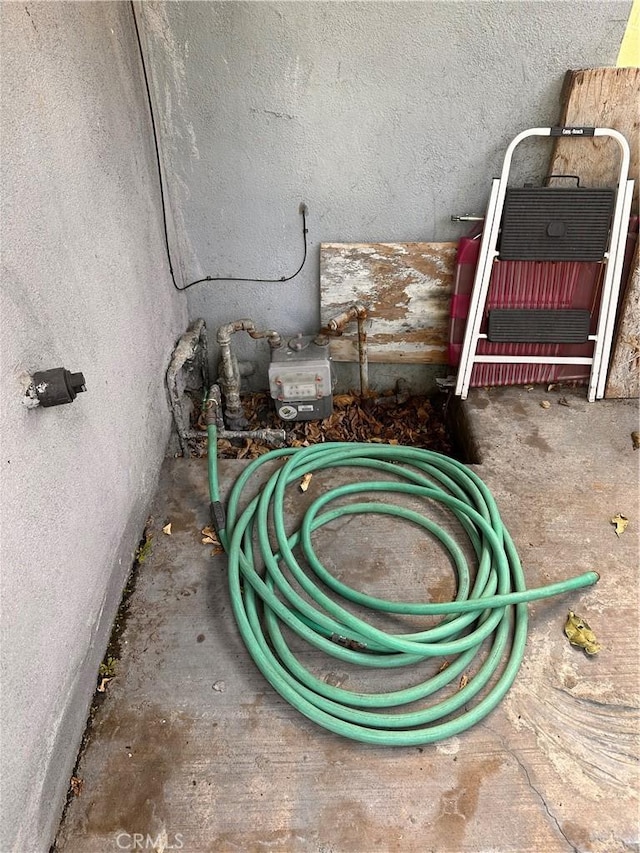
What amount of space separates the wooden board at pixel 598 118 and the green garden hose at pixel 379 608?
1.31 meters

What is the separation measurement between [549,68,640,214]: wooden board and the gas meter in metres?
1.22

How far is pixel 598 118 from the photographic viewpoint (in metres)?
2.08

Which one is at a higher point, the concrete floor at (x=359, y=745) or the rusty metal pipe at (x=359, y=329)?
the rusty metal pipe at (x=359, y=329)

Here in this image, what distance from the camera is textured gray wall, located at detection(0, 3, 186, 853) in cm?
119

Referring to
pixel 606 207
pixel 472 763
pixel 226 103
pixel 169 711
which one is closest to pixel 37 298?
pixel 169 711

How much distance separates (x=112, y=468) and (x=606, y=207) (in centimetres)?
209

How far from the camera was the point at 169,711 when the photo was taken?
1.50 meters

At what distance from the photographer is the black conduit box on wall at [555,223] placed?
214 cm

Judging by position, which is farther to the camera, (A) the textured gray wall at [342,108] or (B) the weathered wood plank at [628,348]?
(B) the weathered wood plank at [628,348]

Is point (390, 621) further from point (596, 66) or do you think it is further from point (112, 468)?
point (596, 66)

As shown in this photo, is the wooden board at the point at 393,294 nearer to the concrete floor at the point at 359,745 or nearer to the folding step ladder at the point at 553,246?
the folding step ladder at the point at 553,246

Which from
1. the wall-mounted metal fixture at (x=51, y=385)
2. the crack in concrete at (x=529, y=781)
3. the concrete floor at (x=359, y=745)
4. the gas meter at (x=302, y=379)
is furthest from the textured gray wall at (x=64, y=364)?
the crack in concrete at (x=529, y=781)
